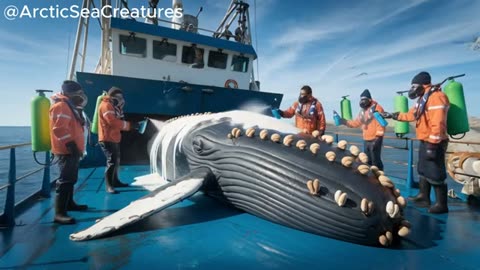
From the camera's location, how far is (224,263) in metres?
2.82

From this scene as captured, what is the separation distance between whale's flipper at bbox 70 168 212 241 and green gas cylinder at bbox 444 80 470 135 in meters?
3.86

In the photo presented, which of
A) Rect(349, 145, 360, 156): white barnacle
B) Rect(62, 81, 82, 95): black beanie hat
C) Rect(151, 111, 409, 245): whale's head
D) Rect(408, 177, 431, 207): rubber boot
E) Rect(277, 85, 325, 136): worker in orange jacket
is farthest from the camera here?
Rect(277, 85, 325, 136): worker in orange jacket

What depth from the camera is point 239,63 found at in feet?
43.1

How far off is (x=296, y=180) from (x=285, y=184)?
5.8 inches

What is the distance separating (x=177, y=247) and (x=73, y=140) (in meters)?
2.20

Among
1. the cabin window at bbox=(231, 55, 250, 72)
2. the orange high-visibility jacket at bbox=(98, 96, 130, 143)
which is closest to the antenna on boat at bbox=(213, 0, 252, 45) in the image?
Result: the cabin window at bbox=(231, 55, 250, 72)

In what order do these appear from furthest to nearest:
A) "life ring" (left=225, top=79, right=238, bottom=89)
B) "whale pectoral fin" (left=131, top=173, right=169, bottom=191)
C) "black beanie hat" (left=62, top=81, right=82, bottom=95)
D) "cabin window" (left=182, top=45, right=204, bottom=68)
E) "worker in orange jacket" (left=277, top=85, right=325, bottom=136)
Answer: "life ring" (left=225, top=79, right=238, bottom=89)
"cabin window" (left=182, top=45, right=204, bottom=68)
"whale pectoral fin" (left=131, top=173, right=169, bottom=191)
"worker in orange jacket" (left=277, top=85, right=325, bottom=136)
"black beanie hat" (left=62, top=81, right=82, bottom=95)

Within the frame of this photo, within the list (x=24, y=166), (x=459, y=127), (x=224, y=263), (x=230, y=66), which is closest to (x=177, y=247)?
(x=224, y=263)

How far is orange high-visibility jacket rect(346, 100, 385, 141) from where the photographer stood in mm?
6206

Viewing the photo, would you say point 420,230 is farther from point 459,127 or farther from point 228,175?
point 228,175

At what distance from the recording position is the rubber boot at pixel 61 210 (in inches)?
157

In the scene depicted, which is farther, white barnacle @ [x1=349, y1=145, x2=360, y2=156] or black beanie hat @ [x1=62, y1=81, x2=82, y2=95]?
black beanie hat @ [x1=62, y1=81, x2=82, y2=95]

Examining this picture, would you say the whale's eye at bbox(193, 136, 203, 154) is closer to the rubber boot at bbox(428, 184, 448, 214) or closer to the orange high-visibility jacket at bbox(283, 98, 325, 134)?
the orange high-visibility jacket at bbox(283, 98, 325, 134)

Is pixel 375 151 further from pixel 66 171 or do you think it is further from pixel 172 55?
pixel 172 55
